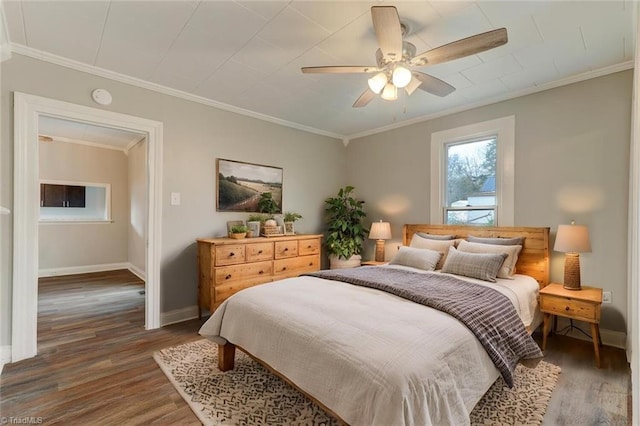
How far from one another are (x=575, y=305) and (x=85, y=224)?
766 centimetres

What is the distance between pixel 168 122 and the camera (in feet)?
10.6

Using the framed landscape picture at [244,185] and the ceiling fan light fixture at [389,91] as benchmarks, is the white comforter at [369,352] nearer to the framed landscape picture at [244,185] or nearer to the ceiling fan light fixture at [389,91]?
the ceiling fan light fixture at [389,91]

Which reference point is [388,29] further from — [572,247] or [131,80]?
[131,80]

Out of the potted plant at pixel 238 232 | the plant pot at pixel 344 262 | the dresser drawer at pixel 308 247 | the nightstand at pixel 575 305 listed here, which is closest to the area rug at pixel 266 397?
the nightstand at pixel 575 305

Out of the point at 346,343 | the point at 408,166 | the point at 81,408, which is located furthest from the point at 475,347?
the point at 408,166

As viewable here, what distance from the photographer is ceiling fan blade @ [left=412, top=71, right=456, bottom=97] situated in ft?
7.26

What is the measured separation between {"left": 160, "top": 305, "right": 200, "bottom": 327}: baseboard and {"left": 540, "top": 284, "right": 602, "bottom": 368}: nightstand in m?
3.60

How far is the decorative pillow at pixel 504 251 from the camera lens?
283 centimetres

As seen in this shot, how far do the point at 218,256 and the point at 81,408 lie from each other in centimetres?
155

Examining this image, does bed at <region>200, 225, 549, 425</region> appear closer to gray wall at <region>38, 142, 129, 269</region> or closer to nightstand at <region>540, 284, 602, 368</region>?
nightstand at <region>540, 284, 602, 368</region>

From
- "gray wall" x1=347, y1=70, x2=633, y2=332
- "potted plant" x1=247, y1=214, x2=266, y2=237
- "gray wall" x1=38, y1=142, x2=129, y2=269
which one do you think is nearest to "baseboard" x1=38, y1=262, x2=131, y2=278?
"gray wall" x1=38, y1=142, x2=129, y2=269

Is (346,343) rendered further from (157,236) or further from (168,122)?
(168,122)

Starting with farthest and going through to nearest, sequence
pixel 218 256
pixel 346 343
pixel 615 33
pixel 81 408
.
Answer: pixel 218 256 < pixel 615 33 < pixel 81 408 < pixel 346 343

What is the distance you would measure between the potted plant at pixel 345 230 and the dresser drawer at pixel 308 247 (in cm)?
39
